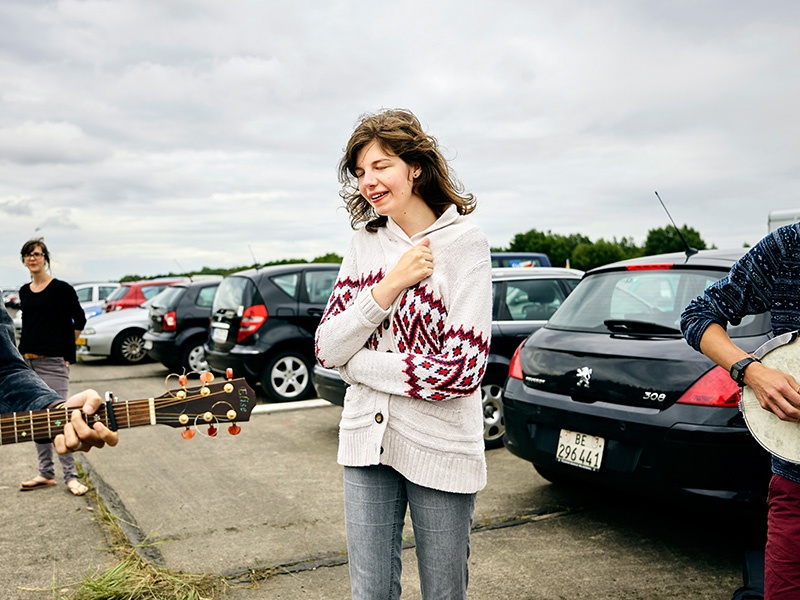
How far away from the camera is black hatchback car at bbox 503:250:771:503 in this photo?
3.46m

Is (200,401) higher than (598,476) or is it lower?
higher

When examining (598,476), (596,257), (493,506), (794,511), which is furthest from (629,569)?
(596,257)

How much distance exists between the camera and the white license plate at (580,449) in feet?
12.6

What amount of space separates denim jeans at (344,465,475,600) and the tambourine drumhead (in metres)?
0.94

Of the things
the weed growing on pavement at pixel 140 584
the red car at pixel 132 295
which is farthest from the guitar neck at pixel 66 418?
the red car at pixel 132 295

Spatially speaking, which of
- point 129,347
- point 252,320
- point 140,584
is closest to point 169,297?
point 129,347

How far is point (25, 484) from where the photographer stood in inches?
212

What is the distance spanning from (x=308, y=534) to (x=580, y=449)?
1648 millimetres

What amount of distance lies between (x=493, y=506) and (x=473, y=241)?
2.96m

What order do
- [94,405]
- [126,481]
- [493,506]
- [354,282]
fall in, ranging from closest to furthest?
[94,405] < [354,282] < [493,506] < [126,481]

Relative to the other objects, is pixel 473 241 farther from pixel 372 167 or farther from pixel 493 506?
pixel 493 506

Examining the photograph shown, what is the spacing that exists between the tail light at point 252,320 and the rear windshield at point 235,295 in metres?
0.09

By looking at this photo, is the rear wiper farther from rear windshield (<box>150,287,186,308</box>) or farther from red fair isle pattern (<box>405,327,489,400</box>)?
rear windshield (<box>150,287,186,308</box>)

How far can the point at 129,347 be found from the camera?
14.0 meters
